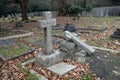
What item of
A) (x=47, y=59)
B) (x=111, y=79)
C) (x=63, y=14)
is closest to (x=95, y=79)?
(x=111, y=79)

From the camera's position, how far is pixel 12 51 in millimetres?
5508

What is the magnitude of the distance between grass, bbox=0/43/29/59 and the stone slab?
171 cm

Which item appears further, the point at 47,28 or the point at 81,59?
the point at 81,59

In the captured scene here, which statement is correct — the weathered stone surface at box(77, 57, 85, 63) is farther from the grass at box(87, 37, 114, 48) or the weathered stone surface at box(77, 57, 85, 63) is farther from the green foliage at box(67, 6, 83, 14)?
the green foliage at box(67, 6, 83, 14)

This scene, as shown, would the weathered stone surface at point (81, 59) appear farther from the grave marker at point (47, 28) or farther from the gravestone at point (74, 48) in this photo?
the grave marker at point (47, 28)

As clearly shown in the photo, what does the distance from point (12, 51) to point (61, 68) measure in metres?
2.33

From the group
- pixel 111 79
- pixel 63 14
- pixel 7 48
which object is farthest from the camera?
pixel 63 14

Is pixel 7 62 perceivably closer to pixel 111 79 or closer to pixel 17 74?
pixel 17 74

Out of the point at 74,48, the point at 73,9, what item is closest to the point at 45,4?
the point at 73,9

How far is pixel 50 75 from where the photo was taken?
388 centimetres

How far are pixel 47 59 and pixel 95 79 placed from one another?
1.44 meters

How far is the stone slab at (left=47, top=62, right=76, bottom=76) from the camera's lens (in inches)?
154

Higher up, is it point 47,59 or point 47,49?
point 47,49

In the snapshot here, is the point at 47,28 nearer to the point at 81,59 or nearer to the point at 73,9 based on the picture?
the point at 81,59
